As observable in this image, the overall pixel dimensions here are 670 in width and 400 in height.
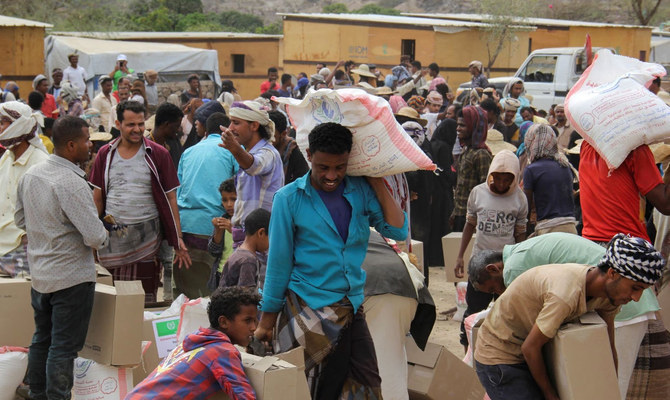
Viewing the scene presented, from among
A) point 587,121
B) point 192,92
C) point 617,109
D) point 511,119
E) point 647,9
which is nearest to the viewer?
Answer: point 617,109

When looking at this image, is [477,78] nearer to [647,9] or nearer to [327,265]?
[327,265]

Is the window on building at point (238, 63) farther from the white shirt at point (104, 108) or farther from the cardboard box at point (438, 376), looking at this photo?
the cardboard box at point (438, 376)

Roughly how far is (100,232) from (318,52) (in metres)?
21.1

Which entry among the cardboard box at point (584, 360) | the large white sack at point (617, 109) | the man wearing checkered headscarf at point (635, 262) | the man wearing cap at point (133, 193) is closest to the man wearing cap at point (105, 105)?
the man wearing cap at point (133, 193)

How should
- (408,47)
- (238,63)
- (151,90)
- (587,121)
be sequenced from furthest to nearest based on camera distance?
(238,63)
(408,47)
(151,90)
(587,121)

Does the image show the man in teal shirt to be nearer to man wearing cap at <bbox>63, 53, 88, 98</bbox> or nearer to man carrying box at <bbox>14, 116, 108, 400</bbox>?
man carrying box at <bbox>14, 116, 108, 400</bbox>

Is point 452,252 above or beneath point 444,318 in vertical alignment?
above

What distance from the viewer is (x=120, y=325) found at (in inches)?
193

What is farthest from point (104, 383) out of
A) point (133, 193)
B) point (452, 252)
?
point (452, 252)

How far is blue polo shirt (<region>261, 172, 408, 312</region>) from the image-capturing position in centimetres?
369

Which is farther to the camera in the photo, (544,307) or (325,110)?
(325,110)

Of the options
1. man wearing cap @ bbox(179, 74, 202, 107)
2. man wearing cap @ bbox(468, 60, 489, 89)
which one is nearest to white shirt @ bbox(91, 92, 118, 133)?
man wearing cap @ bbox(179, 74, 202, 107)

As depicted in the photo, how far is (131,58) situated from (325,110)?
58.2ft

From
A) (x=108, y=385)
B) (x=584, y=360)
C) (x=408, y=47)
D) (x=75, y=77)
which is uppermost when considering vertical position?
(x=408, y=47)
